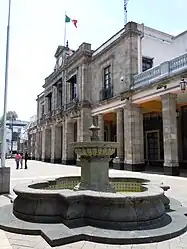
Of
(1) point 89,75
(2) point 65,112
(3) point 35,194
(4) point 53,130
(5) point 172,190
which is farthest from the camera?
(4) point 53,130

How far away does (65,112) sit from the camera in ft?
94.1

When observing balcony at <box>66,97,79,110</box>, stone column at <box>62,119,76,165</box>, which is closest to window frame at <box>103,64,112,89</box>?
balcony at <box>66,97,79,110</box>

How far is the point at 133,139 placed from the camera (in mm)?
17609

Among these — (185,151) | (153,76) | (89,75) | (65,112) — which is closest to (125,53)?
(153,76)

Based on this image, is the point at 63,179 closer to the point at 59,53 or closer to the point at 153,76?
the point at 153,76

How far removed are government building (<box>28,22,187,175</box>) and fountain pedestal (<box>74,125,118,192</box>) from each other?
8.62 m

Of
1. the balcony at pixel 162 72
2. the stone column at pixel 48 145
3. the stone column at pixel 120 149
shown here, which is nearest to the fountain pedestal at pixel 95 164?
the balcony at pixel 162 72

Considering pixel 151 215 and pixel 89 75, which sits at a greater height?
pixel 89 75

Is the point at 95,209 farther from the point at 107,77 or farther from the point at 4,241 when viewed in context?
the point at 107,77

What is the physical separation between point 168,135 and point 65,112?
1598 cm

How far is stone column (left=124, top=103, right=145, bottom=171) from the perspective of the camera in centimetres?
1745

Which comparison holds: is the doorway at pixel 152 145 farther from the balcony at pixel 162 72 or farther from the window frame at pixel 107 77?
the balcony at pixel 162 72

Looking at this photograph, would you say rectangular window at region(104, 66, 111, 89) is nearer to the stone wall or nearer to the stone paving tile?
the stone wall

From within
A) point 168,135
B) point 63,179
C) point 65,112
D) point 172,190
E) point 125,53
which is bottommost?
point 172,190
